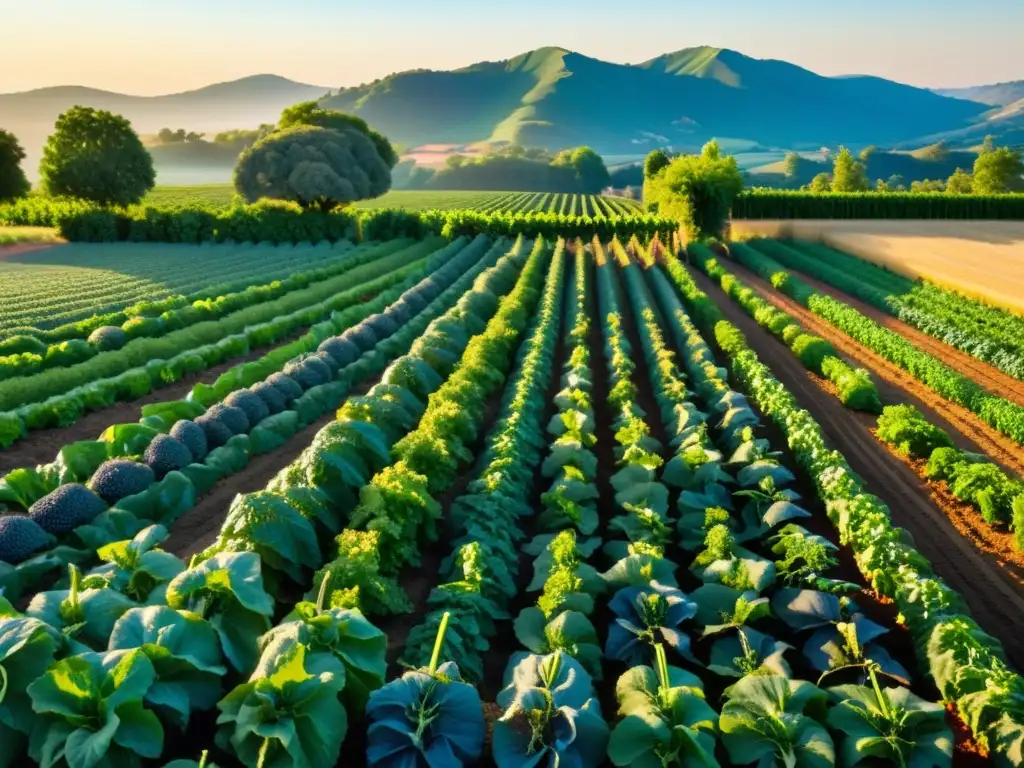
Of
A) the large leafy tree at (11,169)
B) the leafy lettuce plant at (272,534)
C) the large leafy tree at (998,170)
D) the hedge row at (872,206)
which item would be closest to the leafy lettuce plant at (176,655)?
the leafy lettuce plant at (272,534)

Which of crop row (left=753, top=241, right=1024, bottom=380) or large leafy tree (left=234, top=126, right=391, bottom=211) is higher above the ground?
large leafy tree (left=234, top=126, right=391, bottom=211)

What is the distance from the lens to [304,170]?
50.8 m

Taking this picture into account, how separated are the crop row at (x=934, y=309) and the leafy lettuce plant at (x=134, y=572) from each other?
18630 mm

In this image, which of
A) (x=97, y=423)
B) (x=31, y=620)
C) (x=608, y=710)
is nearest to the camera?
(x=31, y=620)

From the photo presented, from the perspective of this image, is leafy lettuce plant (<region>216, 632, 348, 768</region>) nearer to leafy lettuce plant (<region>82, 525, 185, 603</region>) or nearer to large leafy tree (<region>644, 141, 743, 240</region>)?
leafy lettuce plant (<region>82, 525, 185, 603</region>)

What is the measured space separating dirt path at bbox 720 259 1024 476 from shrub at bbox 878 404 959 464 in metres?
1.03

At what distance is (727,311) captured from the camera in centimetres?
2600

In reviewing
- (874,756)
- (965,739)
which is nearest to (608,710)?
(874,756)

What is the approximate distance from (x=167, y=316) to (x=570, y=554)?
54.6 ft

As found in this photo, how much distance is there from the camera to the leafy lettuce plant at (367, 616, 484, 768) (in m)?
4.62

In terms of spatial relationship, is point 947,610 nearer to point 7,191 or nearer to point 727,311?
point 727,311

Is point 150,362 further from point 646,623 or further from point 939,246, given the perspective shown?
point 939,246

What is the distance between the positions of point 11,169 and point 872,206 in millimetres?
61415

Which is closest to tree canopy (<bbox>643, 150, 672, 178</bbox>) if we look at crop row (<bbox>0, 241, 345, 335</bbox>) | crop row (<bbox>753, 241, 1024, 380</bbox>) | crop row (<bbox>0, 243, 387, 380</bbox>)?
crop row (<bbox>753, 241, 1024, 380</bbox>)
